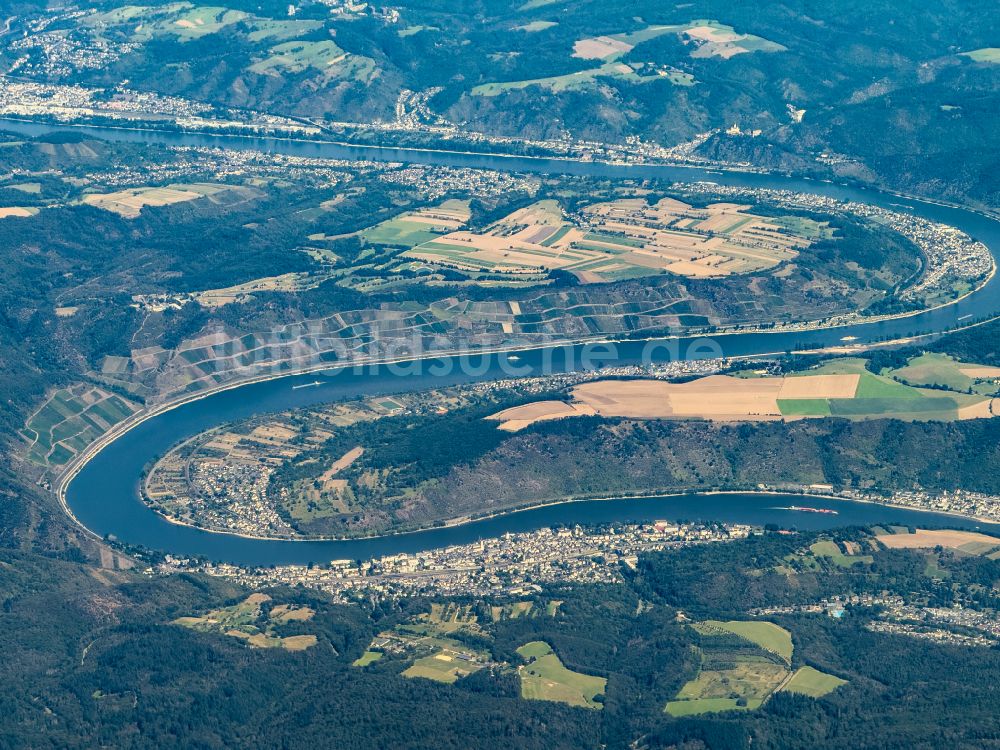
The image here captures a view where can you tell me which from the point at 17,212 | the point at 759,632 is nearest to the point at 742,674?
the point at 759,632

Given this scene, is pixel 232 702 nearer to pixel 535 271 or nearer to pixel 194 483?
pixel 194 483

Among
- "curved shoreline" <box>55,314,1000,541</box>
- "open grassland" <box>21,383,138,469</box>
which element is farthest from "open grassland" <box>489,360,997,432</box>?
"open grassland" <box>21,383,138,469</box>

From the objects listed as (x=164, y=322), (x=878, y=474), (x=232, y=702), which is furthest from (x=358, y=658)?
(x=164, y=322)

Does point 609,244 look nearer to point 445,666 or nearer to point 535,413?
point 535,413

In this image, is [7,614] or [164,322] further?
[164,322]

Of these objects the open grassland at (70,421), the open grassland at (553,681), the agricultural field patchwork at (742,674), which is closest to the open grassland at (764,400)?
the open grassland at (70,421)

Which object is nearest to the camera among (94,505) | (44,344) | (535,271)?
(94,505)

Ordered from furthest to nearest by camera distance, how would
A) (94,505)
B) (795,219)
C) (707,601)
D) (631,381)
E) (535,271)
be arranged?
(795,219) → (535,271) → (631,381) → (94,505) → (707,601)

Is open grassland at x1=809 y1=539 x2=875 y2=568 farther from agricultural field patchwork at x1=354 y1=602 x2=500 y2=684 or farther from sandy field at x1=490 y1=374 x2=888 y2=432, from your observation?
agricultural field patchwork at x1=354 y1=602 x2=500 y2=684

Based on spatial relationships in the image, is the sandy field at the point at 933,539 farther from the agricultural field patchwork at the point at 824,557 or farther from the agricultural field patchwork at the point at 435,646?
the agricultural field patchwork at the point at 435,646
